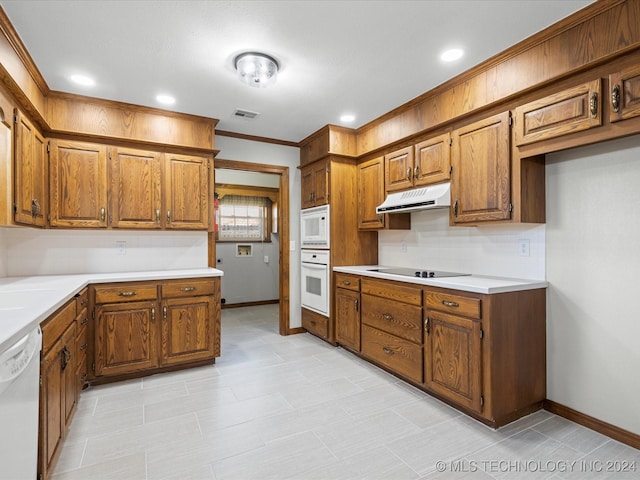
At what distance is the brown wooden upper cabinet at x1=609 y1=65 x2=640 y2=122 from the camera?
1782 mm

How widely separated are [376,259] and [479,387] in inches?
83.2

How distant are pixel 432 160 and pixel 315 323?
233cm

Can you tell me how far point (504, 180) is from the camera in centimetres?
244

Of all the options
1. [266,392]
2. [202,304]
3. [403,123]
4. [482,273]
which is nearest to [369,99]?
[403,123]

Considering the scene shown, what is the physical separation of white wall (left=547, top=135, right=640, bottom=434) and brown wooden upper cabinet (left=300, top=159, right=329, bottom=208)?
2.17 metres

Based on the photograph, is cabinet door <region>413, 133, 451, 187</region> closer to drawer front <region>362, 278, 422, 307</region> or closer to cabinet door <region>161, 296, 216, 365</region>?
drawer front <region>362, 278, 422, 307</region>

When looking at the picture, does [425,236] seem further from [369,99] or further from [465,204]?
[369,99]

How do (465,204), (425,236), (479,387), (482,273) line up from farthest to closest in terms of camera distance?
(425,236), (482,273), (465,204), (479,387)

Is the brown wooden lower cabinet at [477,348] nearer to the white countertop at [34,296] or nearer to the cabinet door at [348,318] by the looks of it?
the cabinet door at [348,318]

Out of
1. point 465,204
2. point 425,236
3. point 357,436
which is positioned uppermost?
point 465,204

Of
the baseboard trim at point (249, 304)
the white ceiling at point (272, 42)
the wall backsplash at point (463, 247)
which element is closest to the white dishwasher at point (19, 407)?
the white ceiling at point (272, 42)

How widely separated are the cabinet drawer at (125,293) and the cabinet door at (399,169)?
244cm

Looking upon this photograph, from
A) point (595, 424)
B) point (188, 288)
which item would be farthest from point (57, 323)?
point (595, 424)

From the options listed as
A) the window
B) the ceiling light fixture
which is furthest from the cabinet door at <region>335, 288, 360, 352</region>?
the window
